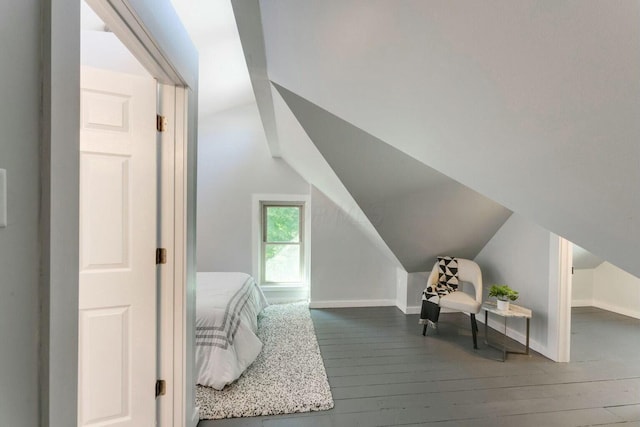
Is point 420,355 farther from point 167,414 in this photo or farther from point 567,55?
point 567,55

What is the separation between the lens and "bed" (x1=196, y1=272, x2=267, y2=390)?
2.03m

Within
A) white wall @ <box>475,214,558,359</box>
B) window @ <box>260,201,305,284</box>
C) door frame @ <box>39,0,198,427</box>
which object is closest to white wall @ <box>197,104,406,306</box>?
window @ <box>260,201,305,284</box>

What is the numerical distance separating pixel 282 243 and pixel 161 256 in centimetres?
288

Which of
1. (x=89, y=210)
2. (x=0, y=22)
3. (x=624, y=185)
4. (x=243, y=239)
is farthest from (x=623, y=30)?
(x=243, y=239)

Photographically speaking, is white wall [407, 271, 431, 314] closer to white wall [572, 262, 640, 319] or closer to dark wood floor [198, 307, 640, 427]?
dark wood floor [198, 307, 640, 427]

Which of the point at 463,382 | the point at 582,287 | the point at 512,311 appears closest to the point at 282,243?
the point at 463,382

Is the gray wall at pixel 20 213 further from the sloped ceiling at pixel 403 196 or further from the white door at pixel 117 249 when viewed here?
the sloped ceiling at pixel 403 196

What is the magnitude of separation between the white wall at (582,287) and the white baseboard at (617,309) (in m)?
0.08

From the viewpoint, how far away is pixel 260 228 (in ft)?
13.8

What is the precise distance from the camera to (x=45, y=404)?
58 centimetres

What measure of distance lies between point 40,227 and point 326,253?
3495 millimetres

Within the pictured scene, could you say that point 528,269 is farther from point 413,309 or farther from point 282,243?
point 282,243

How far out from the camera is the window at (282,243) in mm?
4219

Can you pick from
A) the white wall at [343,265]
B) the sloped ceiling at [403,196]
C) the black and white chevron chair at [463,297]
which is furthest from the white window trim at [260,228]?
the black and white chevron chair at [463,297]
